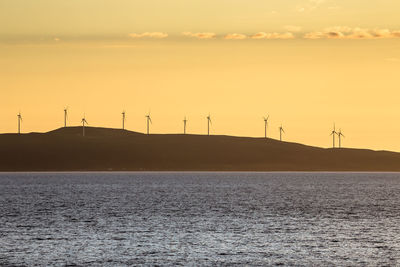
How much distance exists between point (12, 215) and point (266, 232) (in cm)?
4553

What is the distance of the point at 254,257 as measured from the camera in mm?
81125

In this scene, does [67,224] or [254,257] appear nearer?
[254,257]

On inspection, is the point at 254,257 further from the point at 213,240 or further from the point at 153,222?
the point at 153,222

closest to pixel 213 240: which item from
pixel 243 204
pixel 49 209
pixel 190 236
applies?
pixel 190 236

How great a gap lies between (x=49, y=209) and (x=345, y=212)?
52.5 meters

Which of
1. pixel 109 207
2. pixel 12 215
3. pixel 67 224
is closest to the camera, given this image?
pixel 67 224

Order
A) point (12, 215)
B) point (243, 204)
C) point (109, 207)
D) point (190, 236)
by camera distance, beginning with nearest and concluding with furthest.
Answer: point (190, 236) < point (12, 215) < point (109, 207) < point (243, 204)

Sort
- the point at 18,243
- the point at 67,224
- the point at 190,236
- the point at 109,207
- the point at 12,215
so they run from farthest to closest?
1. the point at 109,207
2. the point at 12,215
3. the point at 67,224
4. the point at 190,236
5. the point at 18,243

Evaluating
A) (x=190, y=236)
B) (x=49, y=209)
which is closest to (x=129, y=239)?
(x=190, y=236)

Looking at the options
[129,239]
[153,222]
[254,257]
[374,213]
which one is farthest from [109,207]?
[254,257]

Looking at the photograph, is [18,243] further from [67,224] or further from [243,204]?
[243,204]

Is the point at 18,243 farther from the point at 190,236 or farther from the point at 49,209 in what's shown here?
the point at 49,209

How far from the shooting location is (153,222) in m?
117

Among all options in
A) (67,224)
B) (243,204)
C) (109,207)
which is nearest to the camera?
(67,224)
